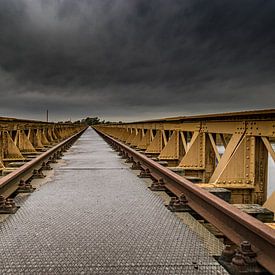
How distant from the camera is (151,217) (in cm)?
360

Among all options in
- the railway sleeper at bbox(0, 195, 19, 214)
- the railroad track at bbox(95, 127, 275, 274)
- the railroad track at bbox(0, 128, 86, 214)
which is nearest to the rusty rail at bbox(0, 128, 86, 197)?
the railroad track at bbox(0, 128, 86, 214)

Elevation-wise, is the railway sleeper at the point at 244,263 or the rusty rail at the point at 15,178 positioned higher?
the rusty rail at the point at 15,178

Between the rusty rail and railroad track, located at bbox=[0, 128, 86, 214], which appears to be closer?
railroad track, located at bbox=[0, 128, 86, 214]

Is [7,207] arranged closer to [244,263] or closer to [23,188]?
[23,188]

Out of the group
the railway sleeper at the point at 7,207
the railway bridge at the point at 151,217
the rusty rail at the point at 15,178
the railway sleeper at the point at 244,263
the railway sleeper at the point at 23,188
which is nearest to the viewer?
the railway sleeper at the point at 244,263

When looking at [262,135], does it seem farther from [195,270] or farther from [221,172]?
[195,270]

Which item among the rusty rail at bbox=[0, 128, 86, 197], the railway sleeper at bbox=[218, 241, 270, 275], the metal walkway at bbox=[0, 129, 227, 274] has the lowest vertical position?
the metal walkway at bbox=[0, 129, 227, 274]

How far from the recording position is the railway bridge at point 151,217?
238 cm

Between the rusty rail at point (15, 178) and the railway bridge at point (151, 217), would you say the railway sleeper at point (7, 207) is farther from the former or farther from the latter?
the rusty rail at point (15, 178)

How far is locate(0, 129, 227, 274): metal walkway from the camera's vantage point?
2391mm

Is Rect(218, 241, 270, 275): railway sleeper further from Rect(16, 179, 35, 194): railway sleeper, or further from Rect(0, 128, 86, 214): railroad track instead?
Rect(16, 179, 35, 194): railway sleeper

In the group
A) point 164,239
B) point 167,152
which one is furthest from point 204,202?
point 167,152

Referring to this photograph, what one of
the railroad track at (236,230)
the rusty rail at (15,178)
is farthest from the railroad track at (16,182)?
the railroad track at (236,230)

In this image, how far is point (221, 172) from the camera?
4941 mm
